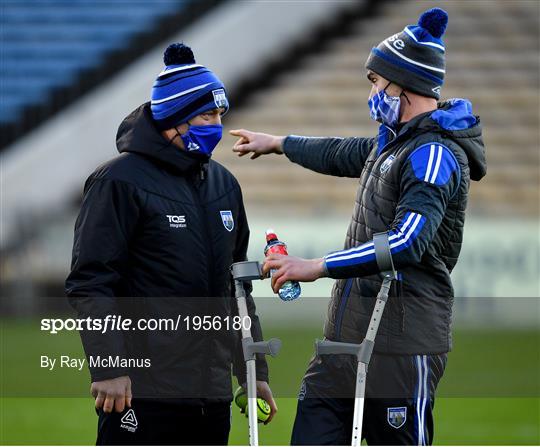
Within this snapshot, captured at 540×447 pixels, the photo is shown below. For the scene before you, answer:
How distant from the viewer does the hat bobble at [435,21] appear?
4.48 m

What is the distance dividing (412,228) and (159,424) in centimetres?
106

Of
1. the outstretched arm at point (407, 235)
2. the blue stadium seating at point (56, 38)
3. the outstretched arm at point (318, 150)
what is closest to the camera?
the outstretched arm at point (407, 235)

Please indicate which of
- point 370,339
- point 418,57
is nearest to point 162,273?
point 370,339

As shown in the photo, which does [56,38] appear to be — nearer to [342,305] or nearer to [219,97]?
[219,97]

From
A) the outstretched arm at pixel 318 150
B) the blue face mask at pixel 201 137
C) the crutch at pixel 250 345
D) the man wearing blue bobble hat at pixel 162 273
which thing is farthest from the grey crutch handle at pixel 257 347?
the outstretched arm at pixel 318 150

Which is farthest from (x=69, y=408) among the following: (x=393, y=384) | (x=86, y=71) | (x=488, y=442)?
(x=86, y=71)

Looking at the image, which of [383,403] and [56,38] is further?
[56,38]

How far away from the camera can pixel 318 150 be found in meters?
5.06

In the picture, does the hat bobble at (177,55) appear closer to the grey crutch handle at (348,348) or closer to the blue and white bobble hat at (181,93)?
the blue and white bobble hat at (181,93)

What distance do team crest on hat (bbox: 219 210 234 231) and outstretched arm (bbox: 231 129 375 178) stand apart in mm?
499

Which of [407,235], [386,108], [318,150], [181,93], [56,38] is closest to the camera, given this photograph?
[407,235]

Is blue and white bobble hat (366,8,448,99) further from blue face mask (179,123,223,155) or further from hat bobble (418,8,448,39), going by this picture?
blue face mask (179,123,223,155)

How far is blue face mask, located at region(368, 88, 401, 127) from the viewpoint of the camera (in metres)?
4.52

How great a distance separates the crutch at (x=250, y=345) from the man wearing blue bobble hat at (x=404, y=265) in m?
0.34
